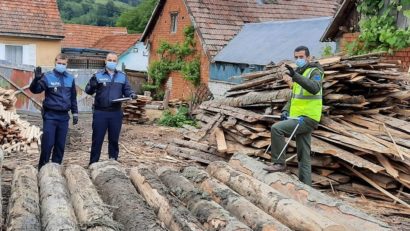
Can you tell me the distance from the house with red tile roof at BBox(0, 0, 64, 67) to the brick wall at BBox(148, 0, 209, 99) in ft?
15.2

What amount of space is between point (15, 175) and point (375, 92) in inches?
228

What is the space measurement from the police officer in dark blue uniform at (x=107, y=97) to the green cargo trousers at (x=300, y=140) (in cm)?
257

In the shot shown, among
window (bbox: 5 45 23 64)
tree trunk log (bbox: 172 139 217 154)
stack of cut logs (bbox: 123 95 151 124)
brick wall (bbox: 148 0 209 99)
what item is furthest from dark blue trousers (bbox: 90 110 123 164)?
window (bbox: 5 45 23 64)

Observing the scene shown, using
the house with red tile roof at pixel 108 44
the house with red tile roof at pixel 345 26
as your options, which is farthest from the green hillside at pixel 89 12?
the house with red tile roof at pixel 345 26

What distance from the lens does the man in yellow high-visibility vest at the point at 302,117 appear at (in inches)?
280

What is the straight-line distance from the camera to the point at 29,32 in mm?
23797

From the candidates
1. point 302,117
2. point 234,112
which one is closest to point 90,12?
point 234,112

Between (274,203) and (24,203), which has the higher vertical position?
(274,203)

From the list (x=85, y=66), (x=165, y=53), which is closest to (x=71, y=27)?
(x=85, y=66)

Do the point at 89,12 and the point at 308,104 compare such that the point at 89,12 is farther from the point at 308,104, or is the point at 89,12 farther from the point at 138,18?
the point at 308,104

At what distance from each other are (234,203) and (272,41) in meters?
14.9

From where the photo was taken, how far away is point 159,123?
1794 cm

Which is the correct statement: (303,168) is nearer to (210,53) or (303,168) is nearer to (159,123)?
(159,123)

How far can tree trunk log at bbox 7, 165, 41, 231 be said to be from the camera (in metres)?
4.43
